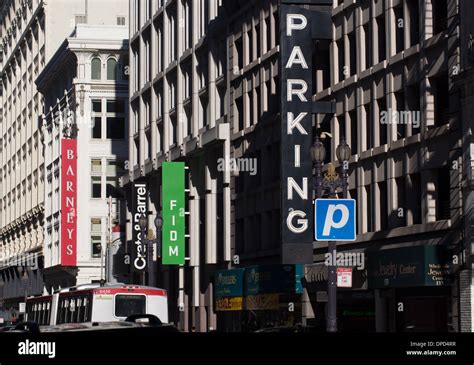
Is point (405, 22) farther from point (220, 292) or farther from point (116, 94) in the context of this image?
point (116, 94)

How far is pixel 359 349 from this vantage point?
27.8 feet

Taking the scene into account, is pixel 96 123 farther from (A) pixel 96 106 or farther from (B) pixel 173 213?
(B) pixel 173 213

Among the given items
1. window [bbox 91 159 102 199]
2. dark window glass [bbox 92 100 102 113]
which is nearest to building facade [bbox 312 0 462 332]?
window [bbox 91 159 102 199]

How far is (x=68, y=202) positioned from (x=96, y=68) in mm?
12194

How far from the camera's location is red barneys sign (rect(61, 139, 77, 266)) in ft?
325

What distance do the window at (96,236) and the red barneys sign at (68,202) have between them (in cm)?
176

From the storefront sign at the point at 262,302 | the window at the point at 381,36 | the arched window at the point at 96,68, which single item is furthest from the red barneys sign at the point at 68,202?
the window at the point at 381,36

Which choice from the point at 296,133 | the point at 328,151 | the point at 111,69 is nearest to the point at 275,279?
the point at 328,151

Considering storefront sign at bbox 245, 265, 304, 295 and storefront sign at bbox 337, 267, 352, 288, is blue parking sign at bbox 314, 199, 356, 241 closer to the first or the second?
storefront sign at bbox 337, 267, 352, 288

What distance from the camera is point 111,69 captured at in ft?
335

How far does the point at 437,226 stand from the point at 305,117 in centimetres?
985

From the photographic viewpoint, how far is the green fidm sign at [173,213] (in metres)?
69.3

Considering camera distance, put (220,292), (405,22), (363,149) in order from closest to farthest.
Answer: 1. (405,22)
2. (363,149)
3. (220,292)

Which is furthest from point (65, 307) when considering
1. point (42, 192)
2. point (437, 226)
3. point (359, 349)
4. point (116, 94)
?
point (42, 192)
